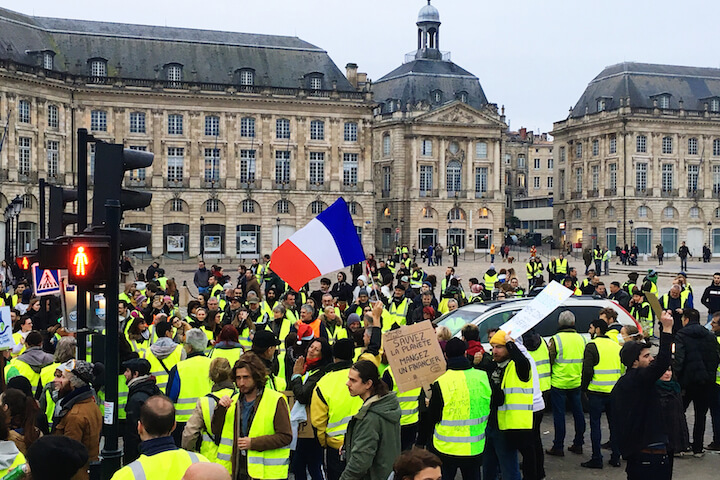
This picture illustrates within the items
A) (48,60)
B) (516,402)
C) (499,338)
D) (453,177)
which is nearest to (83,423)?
(499,338)

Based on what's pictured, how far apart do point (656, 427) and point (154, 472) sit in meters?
4.46

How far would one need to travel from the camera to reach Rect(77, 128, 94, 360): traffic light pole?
26.5ft

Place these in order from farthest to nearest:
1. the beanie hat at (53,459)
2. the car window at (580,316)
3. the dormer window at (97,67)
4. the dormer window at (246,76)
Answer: the dormer window at (246,76) → the dormer window at (97,67) → the car window at (580,316) → the beanie hat at (53,459)

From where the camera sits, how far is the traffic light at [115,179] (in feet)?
23.5

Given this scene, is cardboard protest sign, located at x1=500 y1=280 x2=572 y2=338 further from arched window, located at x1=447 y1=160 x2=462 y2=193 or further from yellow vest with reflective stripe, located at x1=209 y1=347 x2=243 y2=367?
arched window, located at x1=447 y1=160 x2=462 y2=193

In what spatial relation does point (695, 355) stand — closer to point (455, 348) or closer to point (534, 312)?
point (534, 312)

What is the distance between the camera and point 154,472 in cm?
500

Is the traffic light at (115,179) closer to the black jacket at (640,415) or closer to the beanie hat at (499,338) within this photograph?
the beanie hat at (499,338)

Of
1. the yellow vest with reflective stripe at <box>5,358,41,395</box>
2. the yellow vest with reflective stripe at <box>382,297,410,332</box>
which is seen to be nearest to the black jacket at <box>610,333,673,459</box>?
the yellow vest with reflective stripe at <box>5,358,41,395</box>

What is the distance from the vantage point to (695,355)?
10398mm

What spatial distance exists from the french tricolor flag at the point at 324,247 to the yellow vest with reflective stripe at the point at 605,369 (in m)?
4.18

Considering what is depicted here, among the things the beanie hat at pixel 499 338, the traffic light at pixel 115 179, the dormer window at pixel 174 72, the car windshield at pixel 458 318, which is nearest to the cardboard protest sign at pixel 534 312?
the beanie hat at pixel 499 338

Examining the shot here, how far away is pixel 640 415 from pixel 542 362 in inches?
102

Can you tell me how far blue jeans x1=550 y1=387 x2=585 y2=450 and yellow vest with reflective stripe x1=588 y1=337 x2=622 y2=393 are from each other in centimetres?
33
